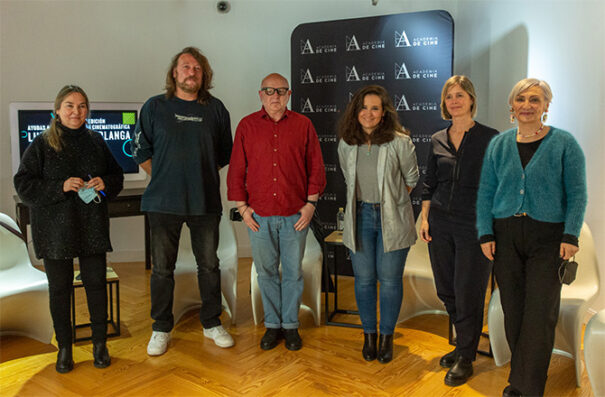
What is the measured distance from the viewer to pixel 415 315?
3.40m

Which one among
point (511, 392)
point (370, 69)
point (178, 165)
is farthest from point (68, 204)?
point (370, 69)

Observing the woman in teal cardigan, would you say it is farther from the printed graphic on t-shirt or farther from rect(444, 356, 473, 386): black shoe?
the printed graphic on t-shirt

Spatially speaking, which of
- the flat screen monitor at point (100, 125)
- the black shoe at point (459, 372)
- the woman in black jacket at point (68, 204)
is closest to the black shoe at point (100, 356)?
the woman in black jacket at point (68, 204)

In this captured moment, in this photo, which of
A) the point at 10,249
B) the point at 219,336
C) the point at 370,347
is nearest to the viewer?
the point at 370,347

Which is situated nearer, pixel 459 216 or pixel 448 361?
pixel 459 216

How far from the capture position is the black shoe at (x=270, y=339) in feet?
9.36

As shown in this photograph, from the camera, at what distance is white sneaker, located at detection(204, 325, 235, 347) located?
9.50 ft

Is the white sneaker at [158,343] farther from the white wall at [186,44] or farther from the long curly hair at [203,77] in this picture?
the white wall at [186,44]

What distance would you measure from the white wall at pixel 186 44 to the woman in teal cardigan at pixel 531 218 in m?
1.51

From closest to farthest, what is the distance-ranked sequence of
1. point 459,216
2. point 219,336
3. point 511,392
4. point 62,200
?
point 511,392, point 459,216, point 62,200, point 219,336

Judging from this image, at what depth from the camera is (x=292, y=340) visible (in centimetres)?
286

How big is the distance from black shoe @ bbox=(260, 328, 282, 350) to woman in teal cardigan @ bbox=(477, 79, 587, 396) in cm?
129

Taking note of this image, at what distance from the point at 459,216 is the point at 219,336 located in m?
1.53

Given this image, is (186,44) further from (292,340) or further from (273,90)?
(292,340)
